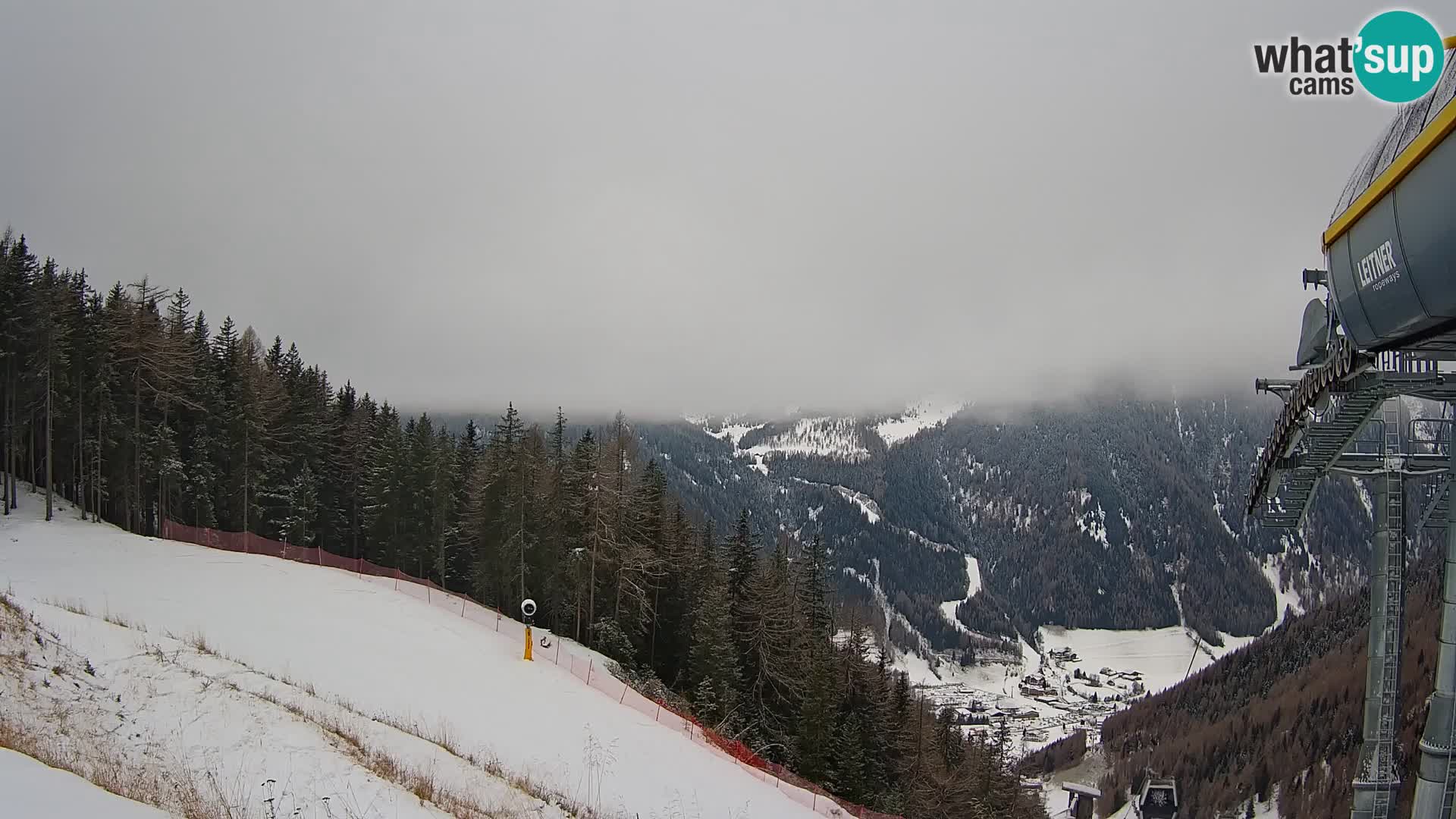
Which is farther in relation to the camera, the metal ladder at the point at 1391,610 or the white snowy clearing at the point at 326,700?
the metal ladder at the point at 1391,610

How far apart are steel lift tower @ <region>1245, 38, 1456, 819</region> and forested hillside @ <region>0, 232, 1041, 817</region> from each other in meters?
21.0

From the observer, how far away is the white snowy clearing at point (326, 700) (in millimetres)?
9445

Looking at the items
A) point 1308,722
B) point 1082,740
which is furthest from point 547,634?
point 1082,740

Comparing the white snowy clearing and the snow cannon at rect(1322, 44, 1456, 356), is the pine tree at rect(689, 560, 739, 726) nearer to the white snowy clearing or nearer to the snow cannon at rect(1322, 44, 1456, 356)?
the white snowy clearing

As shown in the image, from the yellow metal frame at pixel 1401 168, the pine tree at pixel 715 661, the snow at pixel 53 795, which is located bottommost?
the pine tree at pixel 715 661

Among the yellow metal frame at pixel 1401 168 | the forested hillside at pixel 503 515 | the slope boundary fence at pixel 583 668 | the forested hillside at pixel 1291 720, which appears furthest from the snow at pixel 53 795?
the forested hillside at pixel 1291 720

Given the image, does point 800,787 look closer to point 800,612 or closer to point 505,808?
point 505,808

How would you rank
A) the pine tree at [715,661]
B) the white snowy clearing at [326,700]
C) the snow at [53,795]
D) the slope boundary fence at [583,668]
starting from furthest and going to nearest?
the pine tree at [715,661] → the slope boundary fence at [583,668] → the white snowy clearing at [326,700] → the snow at [53,795]

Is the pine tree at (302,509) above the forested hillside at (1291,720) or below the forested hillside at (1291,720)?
above

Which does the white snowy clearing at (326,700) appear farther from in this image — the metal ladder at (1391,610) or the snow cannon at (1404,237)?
the metal ladder at (1391,610)

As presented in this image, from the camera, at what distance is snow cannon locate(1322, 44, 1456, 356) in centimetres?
570

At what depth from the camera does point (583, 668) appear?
2483 cm

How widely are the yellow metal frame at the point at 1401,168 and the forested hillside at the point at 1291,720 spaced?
71.2 ft

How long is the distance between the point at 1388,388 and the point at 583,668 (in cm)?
2253
